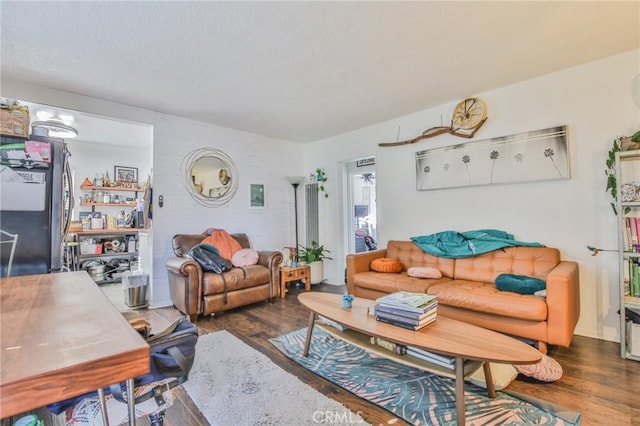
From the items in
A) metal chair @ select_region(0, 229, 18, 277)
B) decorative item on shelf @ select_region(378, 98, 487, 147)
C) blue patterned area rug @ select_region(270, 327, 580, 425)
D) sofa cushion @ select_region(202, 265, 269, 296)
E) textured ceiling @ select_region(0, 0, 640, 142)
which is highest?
textured ceiling @ select_region(0, 0, 640, 142)

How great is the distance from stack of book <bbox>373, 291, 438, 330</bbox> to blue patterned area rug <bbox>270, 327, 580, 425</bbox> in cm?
42

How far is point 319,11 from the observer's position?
1.90 m

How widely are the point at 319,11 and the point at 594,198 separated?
2.79 m

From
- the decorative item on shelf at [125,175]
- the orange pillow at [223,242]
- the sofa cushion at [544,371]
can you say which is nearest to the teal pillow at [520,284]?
the sofa cushion at [544,371]

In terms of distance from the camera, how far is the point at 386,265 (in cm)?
333

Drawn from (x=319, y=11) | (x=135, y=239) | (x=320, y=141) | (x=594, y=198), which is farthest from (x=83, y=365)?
(x=135, y=239)

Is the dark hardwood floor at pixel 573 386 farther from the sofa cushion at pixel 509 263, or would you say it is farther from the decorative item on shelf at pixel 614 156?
the decorative item on shelf at pixel 614 156

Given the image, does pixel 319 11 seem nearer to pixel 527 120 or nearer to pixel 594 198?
pixel 527 120

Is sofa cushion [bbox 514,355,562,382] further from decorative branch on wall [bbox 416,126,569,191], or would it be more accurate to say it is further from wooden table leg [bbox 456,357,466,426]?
decorative branch on wall [bbox 416,126,569,191]

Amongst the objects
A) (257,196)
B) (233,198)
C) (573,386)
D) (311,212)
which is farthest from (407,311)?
(311,212)

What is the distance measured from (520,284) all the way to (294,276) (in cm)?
273

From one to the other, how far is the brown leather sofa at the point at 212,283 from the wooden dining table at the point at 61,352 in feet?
8.03

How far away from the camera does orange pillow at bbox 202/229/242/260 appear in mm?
3774

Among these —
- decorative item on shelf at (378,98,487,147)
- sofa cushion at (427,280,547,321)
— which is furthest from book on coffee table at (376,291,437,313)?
decorative item on shelf at (378,98,487,147)
